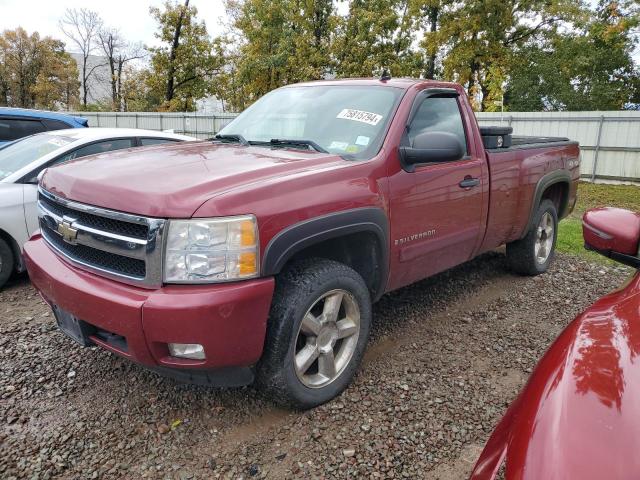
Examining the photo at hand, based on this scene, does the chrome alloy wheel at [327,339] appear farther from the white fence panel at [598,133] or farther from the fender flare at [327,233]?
the white fence panel at [598,133]

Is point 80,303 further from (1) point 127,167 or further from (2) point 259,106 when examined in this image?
(2) point 259,106

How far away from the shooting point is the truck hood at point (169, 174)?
2.35 meters

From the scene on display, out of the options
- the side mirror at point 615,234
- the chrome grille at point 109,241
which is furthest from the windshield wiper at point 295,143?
the side mirror at point 615,234

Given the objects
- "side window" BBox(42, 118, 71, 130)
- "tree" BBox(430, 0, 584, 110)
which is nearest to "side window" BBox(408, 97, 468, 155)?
"side window" BBox(42, 118, 71, 130)

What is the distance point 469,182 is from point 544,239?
208cm

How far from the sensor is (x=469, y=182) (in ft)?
12.6

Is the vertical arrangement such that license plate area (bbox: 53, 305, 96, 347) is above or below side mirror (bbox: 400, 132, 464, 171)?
below

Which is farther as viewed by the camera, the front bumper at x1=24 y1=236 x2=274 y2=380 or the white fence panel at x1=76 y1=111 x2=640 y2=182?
the white fence panel at x1=76 y1=111 x2=640 y2=182

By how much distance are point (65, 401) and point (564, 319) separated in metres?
3.79

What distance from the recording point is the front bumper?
2.25 m

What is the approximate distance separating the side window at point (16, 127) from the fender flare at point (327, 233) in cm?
683

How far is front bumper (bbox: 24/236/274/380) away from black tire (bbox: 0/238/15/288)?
8.62 feet

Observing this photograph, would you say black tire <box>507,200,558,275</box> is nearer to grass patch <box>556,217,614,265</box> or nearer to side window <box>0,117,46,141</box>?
grass patch <box>556,217,614,265</box>

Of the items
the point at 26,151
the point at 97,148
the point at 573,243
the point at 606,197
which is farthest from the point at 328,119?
the point at 606,197
